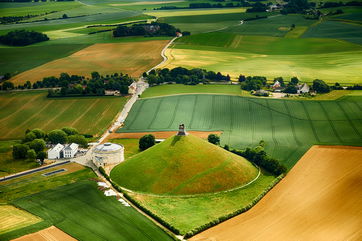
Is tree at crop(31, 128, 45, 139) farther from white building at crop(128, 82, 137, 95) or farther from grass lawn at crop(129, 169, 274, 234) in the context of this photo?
white building at crop(128, 82, 137, 95)

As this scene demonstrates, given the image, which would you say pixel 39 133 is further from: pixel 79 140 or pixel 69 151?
pixel 69 151

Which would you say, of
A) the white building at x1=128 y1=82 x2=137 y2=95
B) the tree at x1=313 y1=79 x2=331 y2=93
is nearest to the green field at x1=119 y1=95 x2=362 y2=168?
the tree at x1=313 y1=79 x2=331 y2=93

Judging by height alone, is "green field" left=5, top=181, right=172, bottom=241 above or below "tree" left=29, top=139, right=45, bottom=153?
below

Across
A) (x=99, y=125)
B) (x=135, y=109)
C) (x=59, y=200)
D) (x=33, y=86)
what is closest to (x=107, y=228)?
(x=59, y=200)

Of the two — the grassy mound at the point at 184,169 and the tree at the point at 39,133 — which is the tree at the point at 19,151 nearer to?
the tree at the point at 39,133

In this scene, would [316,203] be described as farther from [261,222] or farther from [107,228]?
[107,228]

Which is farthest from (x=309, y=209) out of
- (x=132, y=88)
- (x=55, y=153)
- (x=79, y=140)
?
(x=132, y=88)

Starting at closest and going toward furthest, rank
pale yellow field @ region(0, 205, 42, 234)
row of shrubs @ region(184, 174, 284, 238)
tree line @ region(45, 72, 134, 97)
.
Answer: row of shrubs @ region(184, 174, 284, 238)
pale yellow field @ region(0, 205, 42, 234)
tree line @ region(45, 72, 134, 97)
